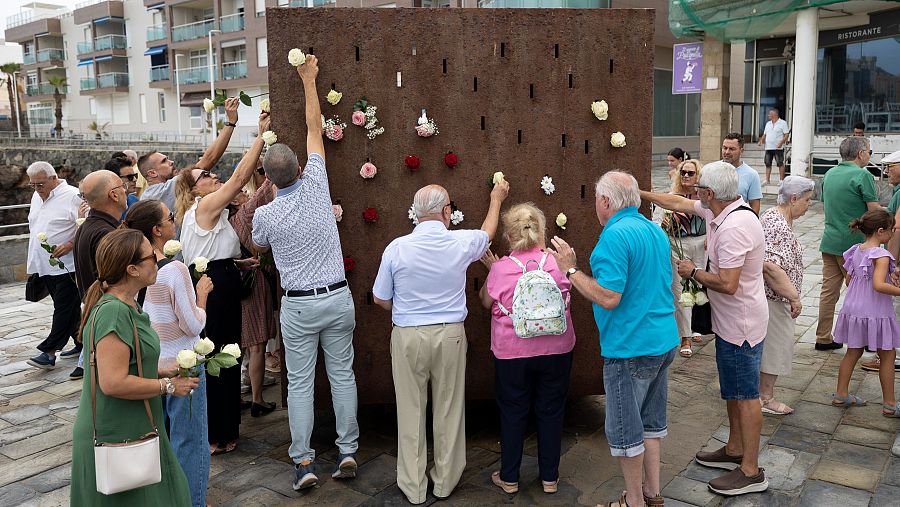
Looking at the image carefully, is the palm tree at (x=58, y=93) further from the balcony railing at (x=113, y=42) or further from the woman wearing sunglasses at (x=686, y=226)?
the woman wearing sunglasses at (x=686, y=226)

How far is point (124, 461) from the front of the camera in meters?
3.01

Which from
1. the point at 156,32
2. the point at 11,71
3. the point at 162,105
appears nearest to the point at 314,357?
the point at 162,105

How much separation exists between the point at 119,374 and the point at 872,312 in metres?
5.30

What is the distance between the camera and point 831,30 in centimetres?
2069

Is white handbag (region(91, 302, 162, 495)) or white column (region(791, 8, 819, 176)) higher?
white column (region(791, 8, 819, 176))

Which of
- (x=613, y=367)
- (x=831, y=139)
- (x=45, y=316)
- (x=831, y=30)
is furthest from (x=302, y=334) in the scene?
(x=831, y=30)

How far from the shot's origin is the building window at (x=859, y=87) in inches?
770

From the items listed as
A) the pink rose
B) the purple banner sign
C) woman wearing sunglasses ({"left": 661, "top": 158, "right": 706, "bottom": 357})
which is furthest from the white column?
the pink rose

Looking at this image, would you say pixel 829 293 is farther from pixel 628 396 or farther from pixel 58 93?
pixel 58 93

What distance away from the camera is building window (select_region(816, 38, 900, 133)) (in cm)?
1955

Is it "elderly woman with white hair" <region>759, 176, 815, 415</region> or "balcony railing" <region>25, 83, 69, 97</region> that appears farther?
"balcony railing" <region>25, 83, 69, 97</region>

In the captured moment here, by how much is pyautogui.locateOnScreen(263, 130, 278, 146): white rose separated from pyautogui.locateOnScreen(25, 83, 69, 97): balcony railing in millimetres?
65928

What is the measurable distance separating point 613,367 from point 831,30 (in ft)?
67.8

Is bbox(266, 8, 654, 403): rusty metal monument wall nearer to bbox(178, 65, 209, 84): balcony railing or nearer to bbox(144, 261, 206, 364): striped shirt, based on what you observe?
bbox(144, 261, 206, 364): striped shirt
